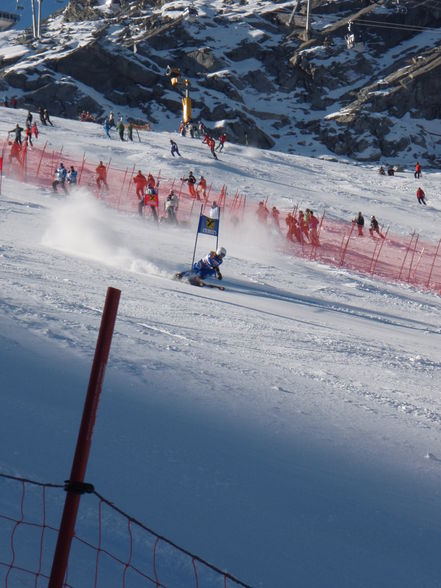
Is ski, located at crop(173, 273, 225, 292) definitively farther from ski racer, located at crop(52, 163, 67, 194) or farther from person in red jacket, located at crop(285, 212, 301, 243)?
ski racer, located at crop(52, 163, 67, 194)

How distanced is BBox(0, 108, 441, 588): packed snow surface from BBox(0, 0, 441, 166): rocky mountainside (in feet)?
215

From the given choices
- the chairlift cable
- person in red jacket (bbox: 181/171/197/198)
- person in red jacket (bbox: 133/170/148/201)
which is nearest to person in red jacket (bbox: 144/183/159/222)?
person in red jacket (bbox: 133/170/148/201)

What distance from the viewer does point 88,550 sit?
3.79 m

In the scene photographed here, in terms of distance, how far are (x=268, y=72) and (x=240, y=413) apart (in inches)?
3807

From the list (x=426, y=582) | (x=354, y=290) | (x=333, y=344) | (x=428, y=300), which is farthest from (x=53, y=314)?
(x=428, y=300)

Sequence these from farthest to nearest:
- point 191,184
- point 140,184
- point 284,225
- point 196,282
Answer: point 191,184, point 284,225, point 140,184, point 196,282

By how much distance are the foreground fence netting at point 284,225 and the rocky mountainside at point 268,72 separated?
147 ft

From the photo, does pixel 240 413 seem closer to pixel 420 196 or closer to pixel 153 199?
pixel 153 199

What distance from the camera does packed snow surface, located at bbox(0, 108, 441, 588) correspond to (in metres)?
4.38

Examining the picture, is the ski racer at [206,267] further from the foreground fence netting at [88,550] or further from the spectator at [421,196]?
the spectator at [421,196]

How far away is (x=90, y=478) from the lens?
4551mm

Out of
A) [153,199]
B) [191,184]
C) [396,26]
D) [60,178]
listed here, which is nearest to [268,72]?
[396,26]

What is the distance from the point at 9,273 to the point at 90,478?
307 inches

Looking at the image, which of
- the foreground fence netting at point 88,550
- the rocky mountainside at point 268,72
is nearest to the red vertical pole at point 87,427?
the foreground fence netting at point 88,550
